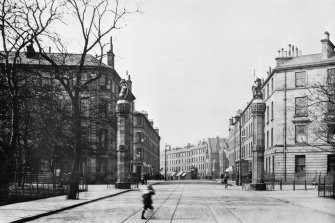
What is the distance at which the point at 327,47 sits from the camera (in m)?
53.9

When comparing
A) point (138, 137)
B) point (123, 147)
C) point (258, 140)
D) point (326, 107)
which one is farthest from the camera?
point (138, 137)

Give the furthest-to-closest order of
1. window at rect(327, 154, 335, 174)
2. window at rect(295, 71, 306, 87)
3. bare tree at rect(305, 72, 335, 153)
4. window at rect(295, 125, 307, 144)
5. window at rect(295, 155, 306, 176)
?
window at rect(295, 71, 306, 87) < window at rect(295, 155, 306, 176) < window at rect(295, 125, 307, 144) < window at rect(327, 154, 335, 174) < bare tree at rect(305, 72, 335, 153)

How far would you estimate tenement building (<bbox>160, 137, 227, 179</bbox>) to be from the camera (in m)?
141

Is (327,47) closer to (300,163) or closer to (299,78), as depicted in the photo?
(299,78)

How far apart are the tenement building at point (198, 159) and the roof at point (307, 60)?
7117cm

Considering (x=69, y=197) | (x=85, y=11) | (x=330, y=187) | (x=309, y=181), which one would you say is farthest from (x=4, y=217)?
(x=309, y=181)

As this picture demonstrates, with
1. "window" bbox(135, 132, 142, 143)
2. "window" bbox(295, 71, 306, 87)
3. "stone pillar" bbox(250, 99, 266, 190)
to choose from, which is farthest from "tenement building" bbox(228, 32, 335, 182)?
"window" bbox(135, 132, 142, 143)

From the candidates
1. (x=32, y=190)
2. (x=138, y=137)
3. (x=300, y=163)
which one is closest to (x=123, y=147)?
(x=32, y=190)

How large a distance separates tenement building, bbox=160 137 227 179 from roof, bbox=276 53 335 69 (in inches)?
2802

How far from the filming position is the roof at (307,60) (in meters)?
53.5

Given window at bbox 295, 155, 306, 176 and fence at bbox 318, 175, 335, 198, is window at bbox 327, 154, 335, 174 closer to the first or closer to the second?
window at bbox 295, 155, 306, 176

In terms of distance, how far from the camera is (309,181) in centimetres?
5262

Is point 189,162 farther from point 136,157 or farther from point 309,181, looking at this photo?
point 309,181

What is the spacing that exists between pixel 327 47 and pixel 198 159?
10762cm
